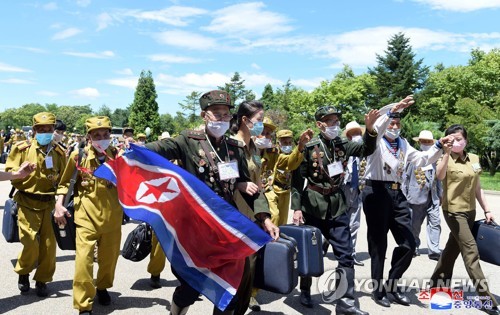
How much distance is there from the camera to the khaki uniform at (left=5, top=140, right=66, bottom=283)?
5.67 metres

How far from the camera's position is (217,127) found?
3.87 meters

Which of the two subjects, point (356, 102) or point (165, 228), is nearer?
point (165, 228)

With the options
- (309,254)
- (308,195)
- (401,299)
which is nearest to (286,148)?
(308,195)

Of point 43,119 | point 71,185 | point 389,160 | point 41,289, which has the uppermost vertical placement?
point 43,119

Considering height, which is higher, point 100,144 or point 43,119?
point 43,119

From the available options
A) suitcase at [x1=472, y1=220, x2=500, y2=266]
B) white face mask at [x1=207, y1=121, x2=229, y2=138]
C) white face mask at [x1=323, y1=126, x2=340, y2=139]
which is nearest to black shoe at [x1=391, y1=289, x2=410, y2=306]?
suitcase at [x1=472, y1=220, x2=500, y2=266]

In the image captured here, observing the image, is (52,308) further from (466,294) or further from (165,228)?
(466,294)

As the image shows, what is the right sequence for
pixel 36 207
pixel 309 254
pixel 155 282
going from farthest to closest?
pixel 155 282
pixel 36 207
pixel 309 254

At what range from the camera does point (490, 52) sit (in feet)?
177

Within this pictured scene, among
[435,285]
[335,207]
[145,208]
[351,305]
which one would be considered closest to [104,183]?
[145,208]

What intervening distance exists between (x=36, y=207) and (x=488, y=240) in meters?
5.68

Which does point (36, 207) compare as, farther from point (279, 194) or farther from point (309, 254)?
point (309, 254)

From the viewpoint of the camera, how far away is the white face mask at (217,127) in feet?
12.7

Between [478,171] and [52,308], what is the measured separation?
5.42 m
